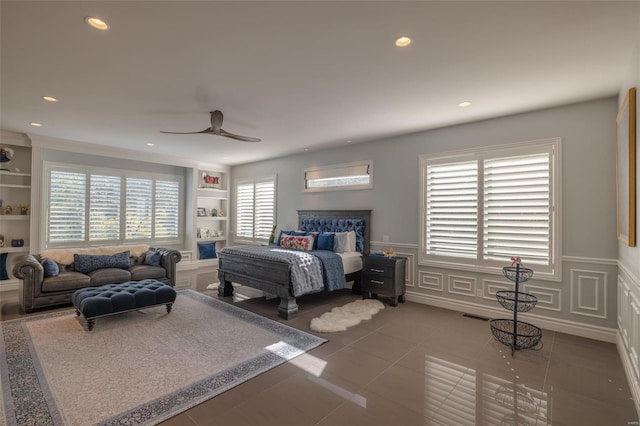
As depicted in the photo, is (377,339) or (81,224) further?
(81,224)

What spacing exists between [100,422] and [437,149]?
15.8 ft

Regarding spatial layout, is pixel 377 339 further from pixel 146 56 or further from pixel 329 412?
pixel 146 56

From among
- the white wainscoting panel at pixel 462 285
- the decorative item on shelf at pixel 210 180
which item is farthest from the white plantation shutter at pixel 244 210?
the white wainscoting panel at pixel 462 285

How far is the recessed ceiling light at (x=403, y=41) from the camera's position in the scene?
2367 millimetres

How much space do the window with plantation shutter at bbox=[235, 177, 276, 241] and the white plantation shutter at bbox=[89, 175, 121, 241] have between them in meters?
2.71

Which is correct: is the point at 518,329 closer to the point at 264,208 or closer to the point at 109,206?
the point at 264,208

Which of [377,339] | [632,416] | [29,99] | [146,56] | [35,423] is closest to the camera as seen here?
[35,423]

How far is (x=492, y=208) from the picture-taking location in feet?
13.7

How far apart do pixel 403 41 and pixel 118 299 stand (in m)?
4.02

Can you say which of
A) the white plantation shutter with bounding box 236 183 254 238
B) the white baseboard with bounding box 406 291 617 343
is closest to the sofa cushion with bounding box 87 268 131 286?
the white plantation shutter with bounding box 236 183 254 238

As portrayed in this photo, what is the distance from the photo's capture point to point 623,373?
2742 mm

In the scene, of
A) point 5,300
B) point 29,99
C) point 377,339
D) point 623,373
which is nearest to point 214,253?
point 5,300

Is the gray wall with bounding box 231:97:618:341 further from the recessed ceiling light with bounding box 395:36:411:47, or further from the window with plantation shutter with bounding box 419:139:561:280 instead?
the recessed ceiling light with bounding box 395:36:411:47

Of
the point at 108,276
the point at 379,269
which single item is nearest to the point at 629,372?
the point at 379,269
